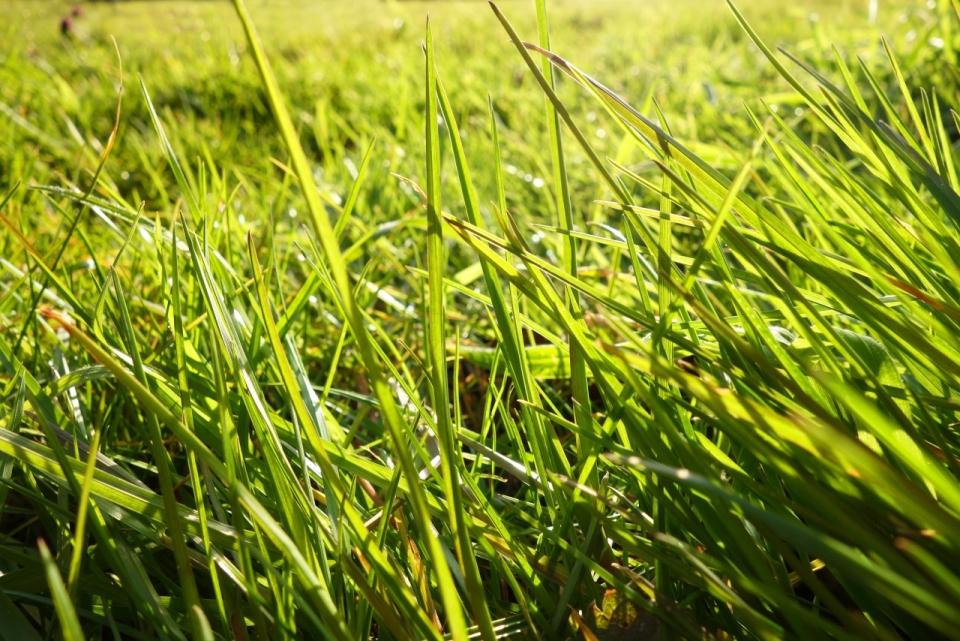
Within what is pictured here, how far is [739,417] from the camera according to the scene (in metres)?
0.29

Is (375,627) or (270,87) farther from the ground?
(270,87)

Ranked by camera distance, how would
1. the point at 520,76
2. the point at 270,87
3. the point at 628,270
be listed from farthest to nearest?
the point at 520,76
the point at 628,270
the point at 270,87

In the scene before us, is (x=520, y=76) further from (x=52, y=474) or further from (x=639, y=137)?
(x=52, y=474)

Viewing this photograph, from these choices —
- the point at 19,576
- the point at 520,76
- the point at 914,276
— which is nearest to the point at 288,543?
the point at 19,576

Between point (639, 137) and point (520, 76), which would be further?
point (520, 76)

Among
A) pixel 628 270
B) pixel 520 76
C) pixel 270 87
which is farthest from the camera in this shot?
pixel 520 76

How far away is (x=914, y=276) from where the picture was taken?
385mm

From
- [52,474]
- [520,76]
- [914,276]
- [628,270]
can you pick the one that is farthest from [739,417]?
[520,76]

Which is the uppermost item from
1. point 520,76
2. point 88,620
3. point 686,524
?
point 520,76

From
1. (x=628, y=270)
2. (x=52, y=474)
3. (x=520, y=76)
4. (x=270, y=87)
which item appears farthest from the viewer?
(x=520, y=76)

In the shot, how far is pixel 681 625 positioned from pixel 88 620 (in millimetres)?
357

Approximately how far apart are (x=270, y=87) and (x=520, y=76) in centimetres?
208

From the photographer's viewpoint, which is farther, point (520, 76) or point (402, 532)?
point (520, 76)

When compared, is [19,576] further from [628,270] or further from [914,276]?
[628,270]
